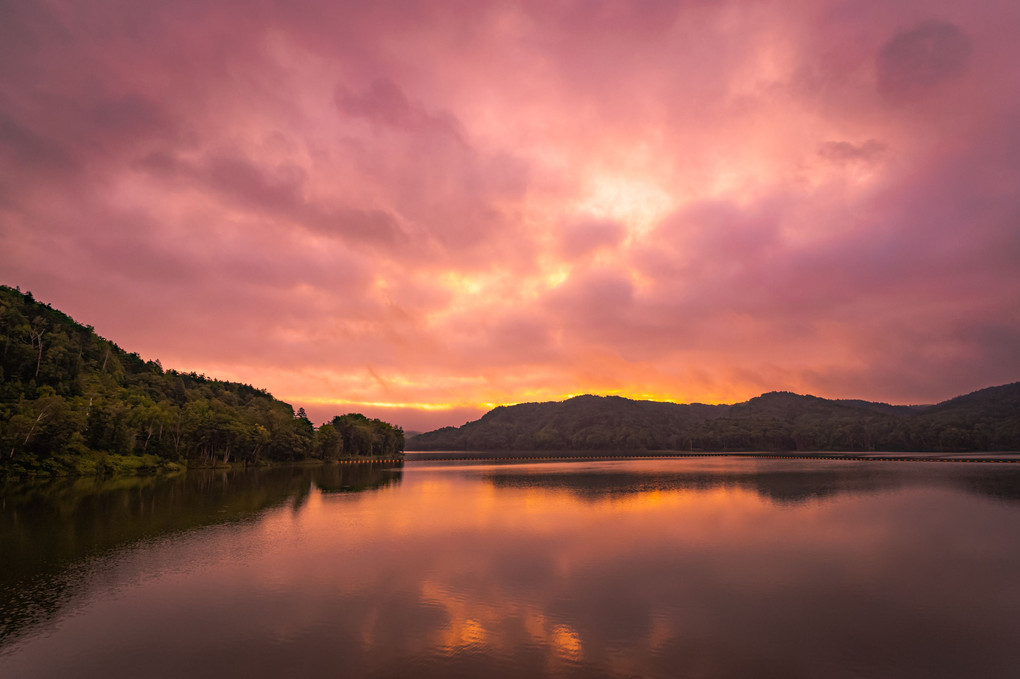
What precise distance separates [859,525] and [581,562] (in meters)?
37.8

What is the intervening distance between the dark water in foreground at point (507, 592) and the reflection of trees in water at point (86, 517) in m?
0.34

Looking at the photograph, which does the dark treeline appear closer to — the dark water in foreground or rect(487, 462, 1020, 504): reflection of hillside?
the dark water in foreground

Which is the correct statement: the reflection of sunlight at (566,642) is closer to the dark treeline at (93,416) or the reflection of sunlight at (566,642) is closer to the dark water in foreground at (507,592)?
the dark water in foreground at (507,592)

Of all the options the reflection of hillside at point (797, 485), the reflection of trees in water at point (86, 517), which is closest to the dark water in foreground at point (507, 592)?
the reflection of trees in water at point (86, 517)

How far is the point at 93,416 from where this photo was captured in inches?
4461

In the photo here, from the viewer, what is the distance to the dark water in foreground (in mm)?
22750

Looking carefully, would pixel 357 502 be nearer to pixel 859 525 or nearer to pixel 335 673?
pixel 335 673

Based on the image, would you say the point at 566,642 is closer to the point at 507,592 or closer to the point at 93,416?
the point at 507,592

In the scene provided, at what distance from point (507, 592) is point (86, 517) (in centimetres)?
5632

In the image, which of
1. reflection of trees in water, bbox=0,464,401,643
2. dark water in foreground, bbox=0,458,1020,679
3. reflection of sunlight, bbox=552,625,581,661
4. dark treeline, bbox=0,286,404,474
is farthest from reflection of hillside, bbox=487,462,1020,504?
dark treeline, bbox=0,286,404,474

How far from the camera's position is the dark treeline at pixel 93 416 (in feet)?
321

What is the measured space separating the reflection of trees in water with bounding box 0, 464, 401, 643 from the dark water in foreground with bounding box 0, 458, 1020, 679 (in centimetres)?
34

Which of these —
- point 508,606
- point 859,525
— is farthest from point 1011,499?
point 508,606

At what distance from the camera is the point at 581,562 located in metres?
40.6
